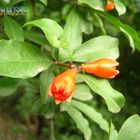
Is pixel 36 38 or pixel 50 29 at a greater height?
pixel 50 29

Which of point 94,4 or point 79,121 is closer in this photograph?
point 94,4

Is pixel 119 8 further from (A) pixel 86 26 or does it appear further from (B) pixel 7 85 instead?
(B) pixel 7 85

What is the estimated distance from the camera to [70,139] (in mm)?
3605

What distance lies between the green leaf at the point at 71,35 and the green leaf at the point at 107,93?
99mm

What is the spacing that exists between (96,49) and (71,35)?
3.4 inches

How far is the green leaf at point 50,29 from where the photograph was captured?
1031 mm

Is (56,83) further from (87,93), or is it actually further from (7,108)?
(7,108)

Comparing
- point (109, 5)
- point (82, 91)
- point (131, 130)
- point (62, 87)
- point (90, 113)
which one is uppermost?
point (109, 5)

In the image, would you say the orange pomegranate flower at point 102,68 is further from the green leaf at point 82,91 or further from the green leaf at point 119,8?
the green leaf at point 82,91

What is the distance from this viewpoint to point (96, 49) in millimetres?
1193

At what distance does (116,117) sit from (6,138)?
1.23m

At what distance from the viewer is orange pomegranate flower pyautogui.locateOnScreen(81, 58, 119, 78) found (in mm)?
1121

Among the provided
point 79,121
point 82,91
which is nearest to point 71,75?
point 82,91

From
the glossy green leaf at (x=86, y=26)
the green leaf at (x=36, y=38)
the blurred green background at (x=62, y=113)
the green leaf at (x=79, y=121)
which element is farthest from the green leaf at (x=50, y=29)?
the blurred green background at (x=62, y=113)
